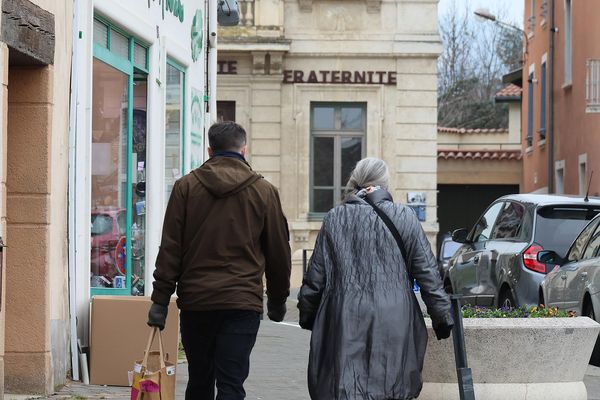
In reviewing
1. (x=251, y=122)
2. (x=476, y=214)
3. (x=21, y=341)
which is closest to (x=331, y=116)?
(x=251, y=122)

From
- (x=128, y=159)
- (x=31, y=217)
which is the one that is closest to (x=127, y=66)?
(x=128, y=159)

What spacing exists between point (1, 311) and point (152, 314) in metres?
1.78

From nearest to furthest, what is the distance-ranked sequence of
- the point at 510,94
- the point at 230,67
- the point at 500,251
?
the point at 500,251 → the point at 230,67 → the point at 510,94

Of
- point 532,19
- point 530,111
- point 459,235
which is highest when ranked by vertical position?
point 532,19

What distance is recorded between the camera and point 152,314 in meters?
7.34

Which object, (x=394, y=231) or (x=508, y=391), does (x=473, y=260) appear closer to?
(x=508, y=391)

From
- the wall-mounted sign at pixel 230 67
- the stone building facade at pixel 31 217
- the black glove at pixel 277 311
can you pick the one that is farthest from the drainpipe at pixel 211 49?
the wall-mounted sign at pixel 230 67

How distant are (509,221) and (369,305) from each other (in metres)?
9.17

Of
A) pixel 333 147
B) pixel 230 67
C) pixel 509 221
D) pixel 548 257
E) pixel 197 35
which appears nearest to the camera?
pixel 548 257

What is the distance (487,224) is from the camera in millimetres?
16844

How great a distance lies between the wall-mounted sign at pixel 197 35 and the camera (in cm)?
1630

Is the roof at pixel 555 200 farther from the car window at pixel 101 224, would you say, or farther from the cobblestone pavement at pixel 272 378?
the car window at pixel 101 224

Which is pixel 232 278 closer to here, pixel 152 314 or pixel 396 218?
pixel 152 314

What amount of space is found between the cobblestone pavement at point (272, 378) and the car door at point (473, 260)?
2059 millimetres
